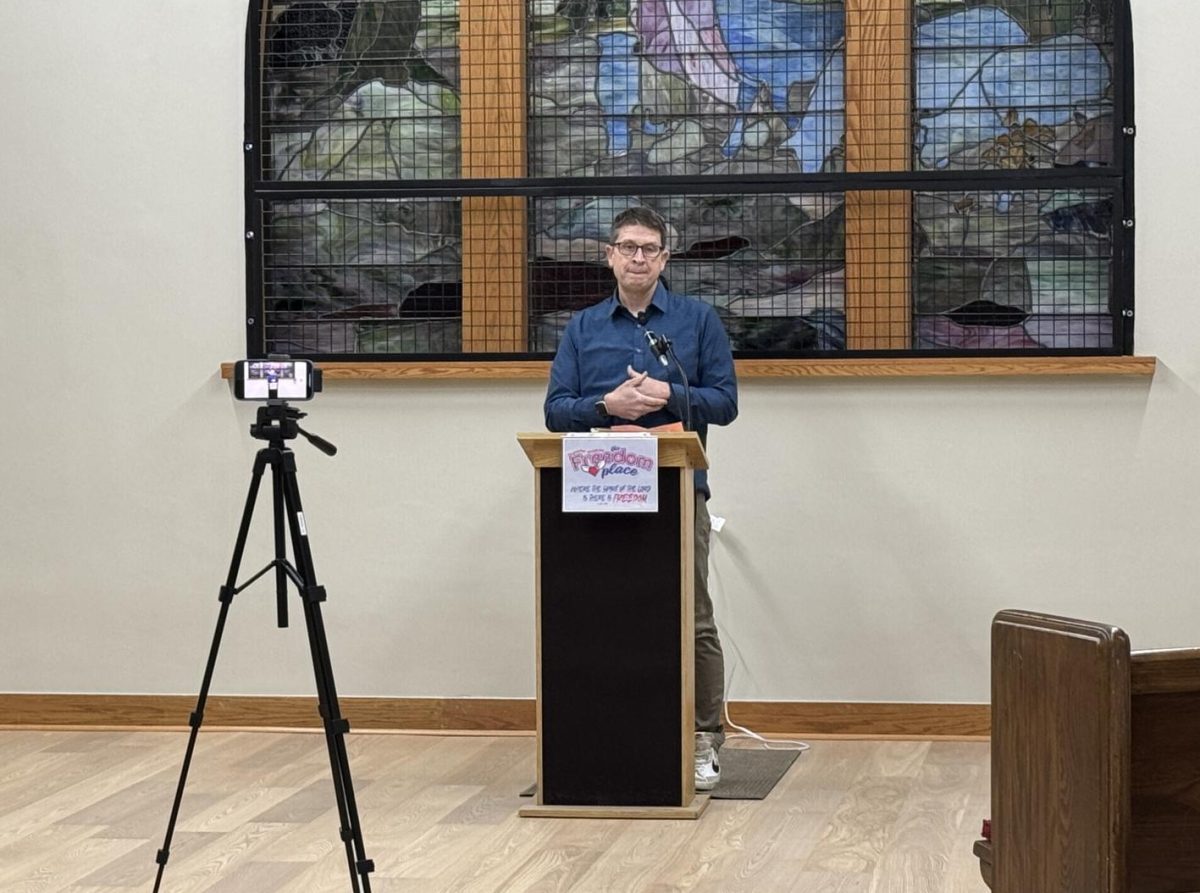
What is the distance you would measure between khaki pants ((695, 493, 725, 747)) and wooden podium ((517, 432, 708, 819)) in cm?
34

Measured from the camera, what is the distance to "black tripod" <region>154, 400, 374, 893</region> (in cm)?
300

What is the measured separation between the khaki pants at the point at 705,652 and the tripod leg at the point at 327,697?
4.68 ft

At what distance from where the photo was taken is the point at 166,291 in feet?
17.5

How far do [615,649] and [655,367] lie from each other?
2.62ft

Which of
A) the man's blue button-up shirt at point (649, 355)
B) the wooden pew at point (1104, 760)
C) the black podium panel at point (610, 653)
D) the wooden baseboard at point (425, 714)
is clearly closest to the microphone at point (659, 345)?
the man's blue button-up shirt at point (649, 355)

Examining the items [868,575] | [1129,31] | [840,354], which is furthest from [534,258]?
[1129,31]

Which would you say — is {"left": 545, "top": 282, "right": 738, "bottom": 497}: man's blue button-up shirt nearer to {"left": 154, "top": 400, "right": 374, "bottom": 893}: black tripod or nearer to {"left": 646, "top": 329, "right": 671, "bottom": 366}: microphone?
{"left": 646, "top": 329, "right": 671, "bottom": 366}: microphone

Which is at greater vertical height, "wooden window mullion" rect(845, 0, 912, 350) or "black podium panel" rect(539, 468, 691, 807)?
"wooden window mullion" rect(845, 0, 912, 350)

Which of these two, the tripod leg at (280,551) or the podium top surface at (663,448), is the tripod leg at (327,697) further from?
the podium top surface at (663,448)

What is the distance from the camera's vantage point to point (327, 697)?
3064 mm

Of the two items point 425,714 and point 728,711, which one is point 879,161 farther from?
point 425,714

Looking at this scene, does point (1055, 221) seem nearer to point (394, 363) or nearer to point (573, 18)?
point (573, 18)

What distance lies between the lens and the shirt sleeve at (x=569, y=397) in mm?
4270

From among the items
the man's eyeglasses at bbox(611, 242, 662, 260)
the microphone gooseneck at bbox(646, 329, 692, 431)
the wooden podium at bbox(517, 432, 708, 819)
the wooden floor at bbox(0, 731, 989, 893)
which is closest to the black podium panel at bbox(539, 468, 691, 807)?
the wooden podium at bbox(517, 432, 708, 819)
